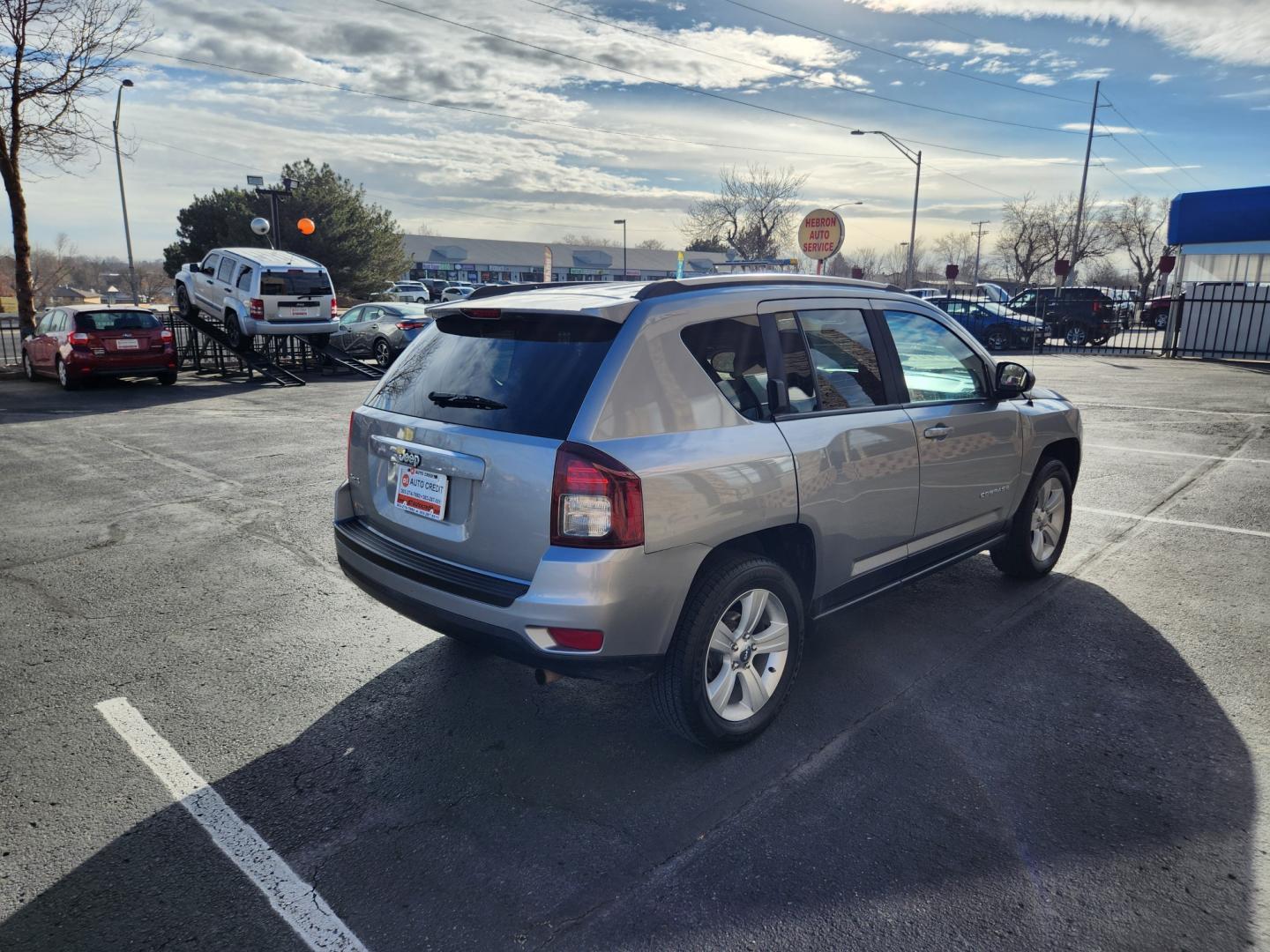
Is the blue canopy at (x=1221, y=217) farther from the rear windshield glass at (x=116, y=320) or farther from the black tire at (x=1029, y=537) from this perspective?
the rear windshield glass at (x=116, y=320)

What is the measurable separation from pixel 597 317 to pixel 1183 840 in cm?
267

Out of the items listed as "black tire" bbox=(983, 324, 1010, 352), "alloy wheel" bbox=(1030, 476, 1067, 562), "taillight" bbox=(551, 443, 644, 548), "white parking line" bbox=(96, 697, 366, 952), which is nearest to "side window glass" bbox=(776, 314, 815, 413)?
"taillight" bbox=(551, 443, 644, 548)

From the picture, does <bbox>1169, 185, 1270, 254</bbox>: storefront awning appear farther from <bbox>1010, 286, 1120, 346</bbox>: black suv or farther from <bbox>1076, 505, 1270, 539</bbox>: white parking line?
<bbox>1076, 505, 1270, 539</bbox>: white parking line

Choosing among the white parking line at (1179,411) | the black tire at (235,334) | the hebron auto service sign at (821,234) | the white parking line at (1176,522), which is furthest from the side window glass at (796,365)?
the black tire at (235,334)

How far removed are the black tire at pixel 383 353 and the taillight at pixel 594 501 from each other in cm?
1830

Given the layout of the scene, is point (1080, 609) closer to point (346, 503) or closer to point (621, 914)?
point (621, 914)

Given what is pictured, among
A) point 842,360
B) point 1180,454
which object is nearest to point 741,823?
point 842,360

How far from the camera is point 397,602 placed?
10.7ft

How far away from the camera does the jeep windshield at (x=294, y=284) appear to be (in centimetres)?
1722

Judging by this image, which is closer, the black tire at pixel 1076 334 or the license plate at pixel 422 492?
the license plate at pixel 422 492

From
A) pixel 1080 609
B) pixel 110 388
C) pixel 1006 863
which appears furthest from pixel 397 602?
pixel 110 388

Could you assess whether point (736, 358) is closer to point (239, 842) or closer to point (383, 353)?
point (239, 842)

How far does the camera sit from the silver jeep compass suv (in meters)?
2.78

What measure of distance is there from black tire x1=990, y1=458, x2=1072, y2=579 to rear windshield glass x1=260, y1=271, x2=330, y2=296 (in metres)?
16.3
